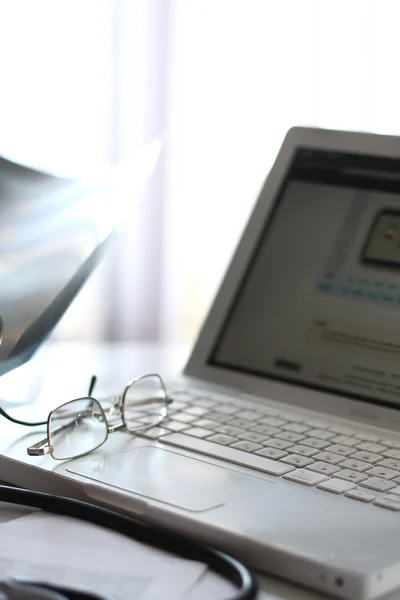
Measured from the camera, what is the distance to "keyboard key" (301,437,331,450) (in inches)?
27.5

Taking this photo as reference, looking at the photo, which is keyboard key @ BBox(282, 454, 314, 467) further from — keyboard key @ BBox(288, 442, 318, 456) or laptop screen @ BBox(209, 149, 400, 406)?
laptop screen @ BBox(209, 149, 400, 406)

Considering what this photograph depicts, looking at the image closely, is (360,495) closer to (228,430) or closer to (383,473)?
(383,473)

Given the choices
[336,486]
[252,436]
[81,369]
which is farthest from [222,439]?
[81,369]

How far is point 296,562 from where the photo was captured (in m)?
0.50

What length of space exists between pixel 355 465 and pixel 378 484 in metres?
0.05

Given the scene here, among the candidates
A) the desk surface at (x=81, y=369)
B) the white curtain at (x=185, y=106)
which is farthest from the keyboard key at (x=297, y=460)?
the white curtain at (x=185, y=106)

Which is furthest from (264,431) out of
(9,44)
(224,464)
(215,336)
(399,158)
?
(9,44)

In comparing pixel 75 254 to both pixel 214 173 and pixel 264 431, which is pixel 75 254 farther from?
pixel 214 173

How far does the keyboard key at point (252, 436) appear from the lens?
713 millimetres

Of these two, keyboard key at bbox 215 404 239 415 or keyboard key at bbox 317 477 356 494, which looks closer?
keyboard key at bbox 317 477 356 494

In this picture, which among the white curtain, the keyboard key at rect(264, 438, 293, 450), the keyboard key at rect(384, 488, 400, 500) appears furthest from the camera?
the white curtain

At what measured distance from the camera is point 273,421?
2.54 ft

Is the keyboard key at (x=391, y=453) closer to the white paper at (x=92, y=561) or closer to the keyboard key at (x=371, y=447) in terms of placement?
the keyboard key at (x=371, y=447)

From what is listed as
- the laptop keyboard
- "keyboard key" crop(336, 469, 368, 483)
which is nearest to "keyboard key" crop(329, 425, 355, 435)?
the laptop keyboard
